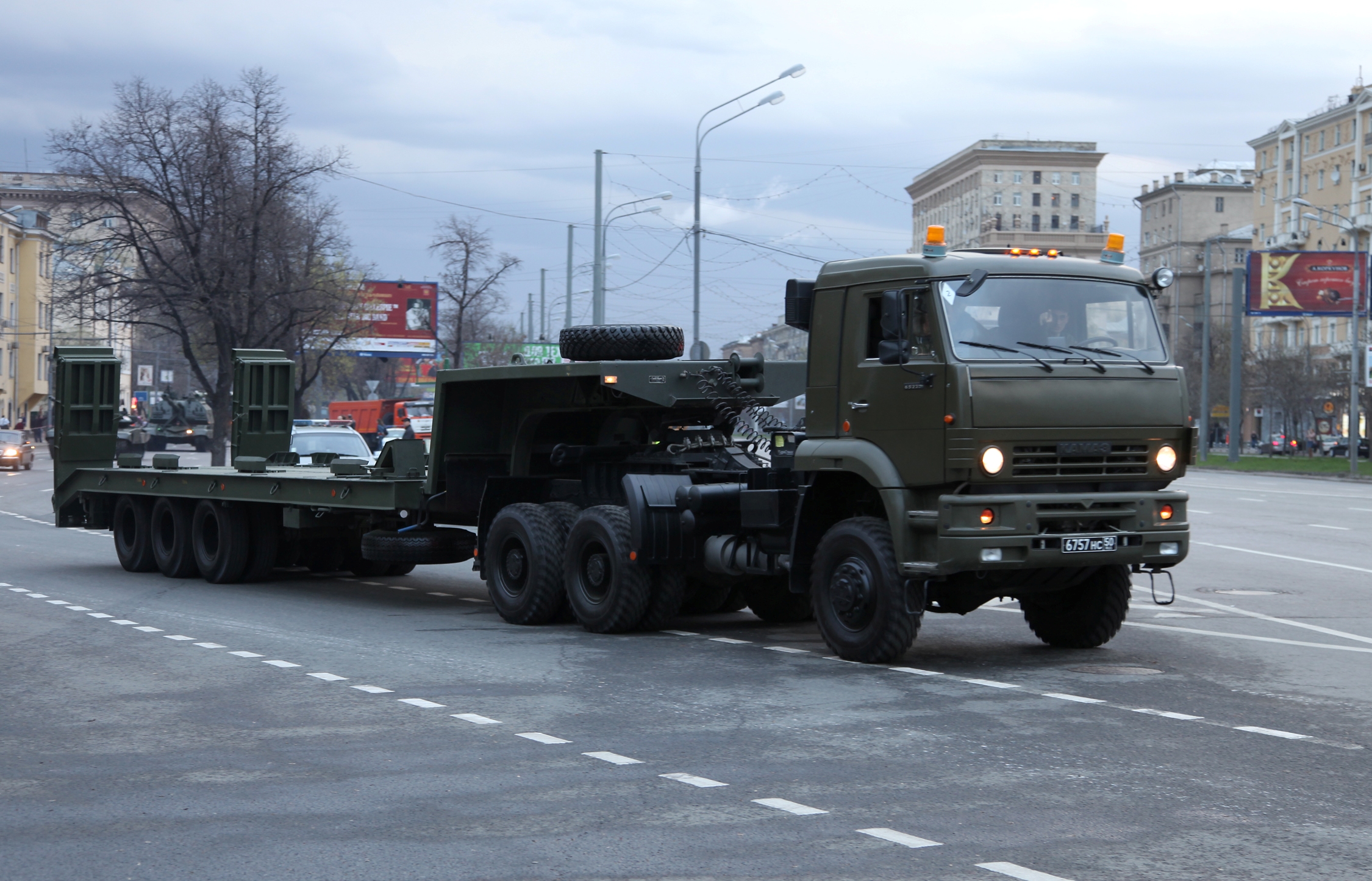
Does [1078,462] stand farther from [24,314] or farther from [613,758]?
[24,314]

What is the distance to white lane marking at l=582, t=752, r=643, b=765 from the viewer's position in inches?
300

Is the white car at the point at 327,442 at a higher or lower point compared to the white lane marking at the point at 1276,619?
higher

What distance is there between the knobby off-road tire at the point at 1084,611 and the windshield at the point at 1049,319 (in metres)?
1.58

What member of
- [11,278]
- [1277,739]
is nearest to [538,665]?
[1277,739]

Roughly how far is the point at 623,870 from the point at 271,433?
1538 centimetres

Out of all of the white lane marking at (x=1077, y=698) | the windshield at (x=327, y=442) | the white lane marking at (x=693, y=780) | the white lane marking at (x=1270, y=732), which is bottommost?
the white lane marking at (x=693, y=780)

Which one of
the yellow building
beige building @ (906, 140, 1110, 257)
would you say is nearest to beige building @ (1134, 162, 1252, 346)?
beige building @ (906, 140, 1110, 257)

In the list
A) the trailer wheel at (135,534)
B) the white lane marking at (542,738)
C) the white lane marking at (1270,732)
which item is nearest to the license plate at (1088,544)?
the white lane marking at (1270,732)

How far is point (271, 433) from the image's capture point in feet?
66.5

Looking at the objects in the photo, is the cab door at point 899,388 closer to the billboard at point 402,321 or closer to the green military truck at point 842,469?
the green military truck at point 842,469

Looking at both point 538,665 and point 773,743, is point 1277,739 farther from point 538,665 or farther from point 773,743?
point 538,665

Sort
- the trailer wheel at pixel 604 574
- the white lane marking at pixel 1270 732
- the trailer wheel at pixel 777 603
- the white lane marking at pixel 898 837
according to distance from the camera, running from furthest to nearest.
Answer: the trailer wheel at pixel 777 603 < the trailer wheel at pixel 604 574 < the white lane marking at pixel 1270 732 < the white lane marking at pixel 898 837

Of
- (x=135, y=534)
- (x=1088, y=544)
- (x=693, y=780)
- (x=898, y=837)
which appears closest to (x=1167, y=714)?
(x=1088, y=544)

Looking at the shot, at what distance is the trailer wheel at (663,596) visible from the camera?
495 inches
